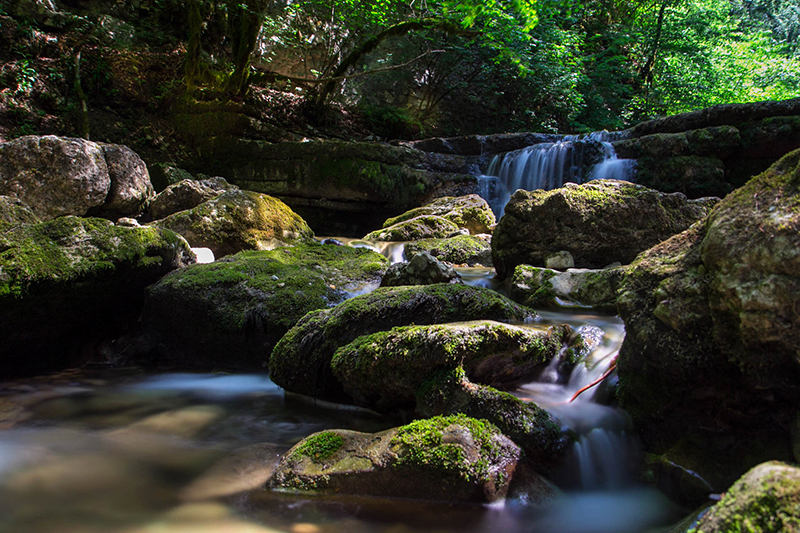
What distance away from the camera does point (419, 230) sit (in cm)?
916

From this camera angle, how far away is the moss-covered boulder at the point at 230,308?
14.8 ft

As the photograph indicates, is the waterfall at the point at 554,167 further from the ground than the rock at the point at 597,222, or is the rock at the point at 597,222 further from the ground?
the waterfall at the point at 554,167

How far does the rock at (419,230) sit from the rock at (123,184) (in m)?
4.06

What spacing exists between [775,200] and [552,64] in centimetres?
1688

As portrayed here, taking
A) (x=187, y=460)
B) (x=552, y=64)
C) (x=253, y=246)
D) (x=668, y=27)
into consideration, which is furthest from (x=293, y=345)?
(x=668, y=27)

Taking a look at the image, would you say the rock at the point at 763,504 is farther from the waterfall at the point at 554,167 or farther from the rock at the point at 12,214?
the waterfall at the point at 554,167

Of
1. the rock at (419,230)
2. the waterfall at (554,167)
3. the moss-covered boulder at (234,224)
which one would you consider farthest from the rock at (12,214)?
the waterfall at (554,167)

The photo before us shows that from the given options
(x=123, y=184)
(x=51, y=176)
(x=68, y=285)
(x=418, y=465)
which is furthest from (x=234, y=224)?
(x=418, y=465)

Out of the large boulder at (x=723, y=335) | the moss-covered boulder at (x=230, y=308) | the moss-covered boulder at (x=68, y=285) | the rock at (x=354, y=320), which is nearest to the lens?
the large boulder at (x=723, y=335)

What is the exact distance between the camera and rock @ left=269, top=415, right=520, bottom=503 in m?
2.22

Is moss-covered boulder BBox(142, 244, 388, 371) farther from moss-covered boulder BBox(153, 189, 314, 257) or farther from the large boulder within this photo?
the large boulder

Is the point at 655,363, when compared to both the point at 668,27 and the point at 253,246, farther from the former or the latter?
the point at 668,27

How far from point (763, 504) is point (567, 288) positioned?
3.75m

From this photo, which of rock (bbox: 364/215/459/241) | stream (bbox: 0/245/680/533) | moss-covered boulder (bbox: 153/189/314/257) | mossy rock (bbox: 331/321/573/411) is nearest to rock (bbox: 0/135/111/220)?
moss-covered boulder (bbox: 153/189/314/257)
